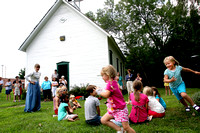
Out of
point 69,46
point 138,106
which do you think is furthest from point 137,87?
point 69,46

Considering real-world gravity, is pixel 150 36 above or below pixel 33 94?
above

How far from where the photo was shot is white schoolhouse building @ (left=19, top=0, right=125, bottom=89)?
44.0 ft

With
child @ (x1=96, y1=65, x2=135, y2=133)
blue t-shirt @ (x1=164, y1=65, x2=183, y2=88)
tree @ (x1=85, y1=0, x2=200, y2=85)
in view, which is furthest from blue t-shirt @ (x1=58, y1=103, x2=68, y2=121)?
tree @ (x1=85, y1=0, x2=200, y2=85)

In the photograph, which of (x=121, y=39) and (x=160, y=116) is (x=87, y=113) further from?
(x=121, y=39)

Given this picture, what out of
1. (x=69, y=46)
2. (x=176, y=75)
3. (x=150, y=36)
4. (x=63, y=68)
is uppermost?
(x=150, y=36)

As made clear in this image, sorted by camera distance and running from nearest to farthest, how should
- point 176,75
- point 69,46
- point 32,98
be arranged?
point 176,75
point 32,98
point 69,46

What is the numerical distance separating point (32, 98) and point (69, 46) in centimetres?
762

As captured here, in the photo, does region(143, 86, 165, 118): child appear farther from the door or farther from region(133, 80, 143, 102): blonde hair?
the door

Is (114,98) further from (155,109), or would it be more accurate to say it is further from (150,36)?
(150,36)

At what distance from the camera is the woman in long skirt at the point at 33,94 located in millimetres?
7227

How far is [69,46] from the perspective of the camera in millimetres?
14234

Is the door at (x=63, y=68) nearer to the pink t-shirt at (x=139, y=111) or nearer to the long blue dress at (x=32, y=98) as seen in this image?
the long blue dress at (x=32, y=98)

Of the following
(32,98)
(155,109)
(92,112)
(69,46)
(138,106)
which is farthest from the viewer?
(69,46)

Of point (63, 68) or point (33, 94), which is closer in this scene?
point (33, 94)
